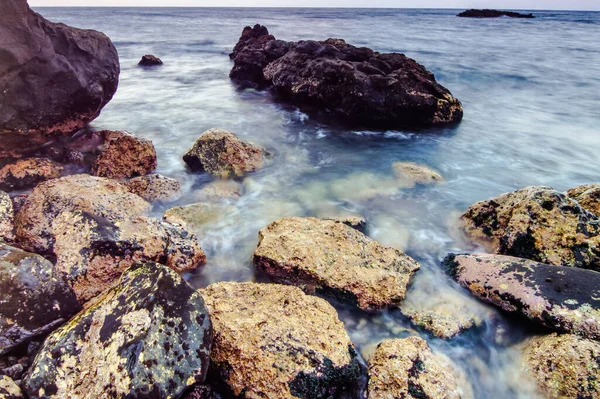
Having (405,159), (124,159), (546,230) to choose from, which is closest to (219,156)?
(124,159)

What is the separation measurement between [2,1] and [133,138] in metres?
2.44

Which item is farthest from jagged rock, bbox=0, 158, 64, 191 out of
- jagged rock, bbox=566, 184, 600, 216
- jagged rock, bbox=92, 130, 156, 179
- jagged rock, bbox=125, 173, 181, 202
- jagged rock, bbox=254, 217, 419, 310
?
jagged rock, bbox=566, 184, 600, 216

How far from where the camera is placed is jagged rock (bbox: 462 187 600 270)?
4.06 metres

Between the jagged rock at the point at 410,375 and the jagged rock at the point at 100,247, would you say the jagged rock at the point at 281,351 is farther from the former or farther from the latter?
the jagged rock at the point at 100,247

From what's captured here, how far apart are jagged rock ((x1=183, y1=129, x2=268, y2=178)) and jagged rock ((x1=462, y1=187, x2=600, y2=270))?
4235 millimetres

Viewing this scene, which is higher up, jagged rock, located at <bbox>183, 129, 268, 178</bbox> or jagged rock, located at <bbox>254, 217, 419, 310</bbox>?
jagged rock, located at <bbox>183, 129, 268, 178</bbox>

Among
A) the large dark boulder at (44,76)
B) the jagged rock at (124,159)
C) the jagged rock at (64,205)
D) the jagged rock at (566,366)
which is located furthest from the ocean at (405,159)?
the large dark boulder at (44,76)

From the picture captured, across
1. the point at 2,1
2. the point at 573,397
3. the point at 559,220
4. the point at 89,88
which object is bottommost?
the point at 573,397

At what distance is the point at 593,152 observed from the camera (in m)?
8.33

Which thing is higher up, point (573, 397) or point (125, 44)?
point (125, 44)

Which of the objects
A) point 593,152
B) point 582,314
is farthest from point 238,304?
point 593,152

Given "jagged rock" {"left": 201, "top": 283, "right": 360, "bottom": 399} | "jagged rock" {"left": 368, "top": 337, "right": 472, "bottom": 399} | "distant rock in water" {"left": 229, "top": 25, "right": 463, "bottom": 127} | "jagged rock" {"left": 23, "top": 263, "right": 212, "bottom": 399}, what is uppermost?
"distant rock in water" {"left": 229, "top": 25, "right": 463, "bottom": 127}

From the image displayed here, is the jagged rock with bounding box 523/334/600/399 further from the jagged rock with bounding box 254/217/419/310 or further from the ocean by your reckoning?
the jagged rock with bounding box 254/217/419/310

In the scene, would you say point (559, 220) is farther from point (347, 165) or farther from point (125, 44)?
point (125, 44)
